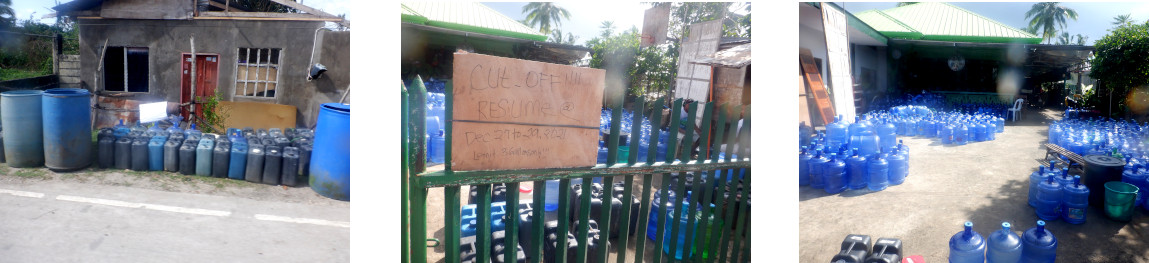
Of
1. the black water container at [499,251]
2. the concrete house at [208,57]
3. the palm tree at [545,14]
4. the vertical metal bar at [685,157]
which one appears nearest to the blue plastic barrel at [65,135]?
the concrete house at [208,57]

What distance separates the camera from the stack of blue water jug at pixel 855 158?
2.93 meters

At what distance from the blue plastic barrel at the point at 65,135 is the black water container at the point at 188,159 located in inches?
20.8

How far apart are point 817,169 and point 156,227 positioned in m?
3.69

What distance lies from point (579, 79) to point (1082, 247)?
2.68m

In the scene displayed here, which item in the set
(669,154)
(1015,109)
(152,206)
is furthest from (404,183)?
(1015,109)

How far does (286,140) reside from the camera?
317 centimetres

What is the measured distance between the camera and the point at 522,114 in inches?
54.5

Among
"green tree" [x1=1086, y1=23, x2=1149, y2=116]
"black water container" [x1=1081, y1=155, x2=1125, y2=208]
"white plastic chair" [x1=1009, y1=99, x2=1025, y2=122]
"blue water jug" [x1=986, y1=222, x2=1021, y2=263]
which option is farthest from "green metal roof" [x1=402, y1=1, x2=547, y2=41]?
"black water container" [x1=1081, y1=155, x2=1125, y2=208]

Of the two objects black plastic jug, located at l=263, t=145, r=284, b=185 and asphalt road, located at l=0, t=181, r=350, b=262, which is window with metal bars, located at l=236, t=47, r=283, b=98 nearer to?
black plastic jug, located at l=263, t=145, r=284, b=185

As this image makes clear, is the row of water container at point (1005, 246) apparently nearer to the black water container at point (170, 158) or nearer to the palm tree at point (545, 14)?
the palm tree at point (545, 14)

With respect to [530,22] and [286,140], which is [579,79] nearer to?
[530,22]

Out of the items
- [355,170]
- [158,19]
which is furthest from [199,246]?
[355,170]

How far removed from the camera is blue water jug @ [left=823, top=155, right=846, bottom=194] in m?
2.96

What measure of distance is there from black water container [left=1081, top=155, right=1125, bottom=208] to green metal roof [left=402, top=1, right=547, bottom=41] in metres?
3.05
